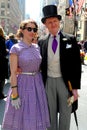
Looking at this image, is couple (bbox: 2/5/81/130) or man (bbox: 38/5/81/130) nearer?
couple (bbox: 2/5/81/130)

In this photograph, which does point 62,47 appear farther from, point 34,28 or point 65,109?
point 65,109

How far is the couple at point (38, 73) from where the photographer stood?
4.43m

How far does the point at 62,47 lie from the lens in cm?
454

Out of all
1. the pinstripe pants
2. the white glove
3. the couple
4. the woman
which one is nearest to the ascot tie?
the couple

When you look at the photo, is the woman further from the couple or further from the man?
the man

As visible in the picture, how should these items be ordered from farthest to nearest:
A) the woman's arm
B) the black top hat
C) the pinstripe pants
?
the pinstripe pants → the black top hat → the woman's arm

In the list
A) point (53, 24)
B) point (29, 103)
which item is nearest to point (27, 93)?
point (29, 103)

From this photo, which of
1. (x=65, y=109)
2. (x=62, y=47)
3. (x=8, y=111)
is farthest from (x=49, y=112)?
(x=62, y=47)

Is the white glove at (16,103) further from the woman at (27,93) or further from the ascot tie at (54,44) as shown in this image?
the ascot tie at (54,44)

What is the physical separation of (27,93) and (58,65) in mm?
482

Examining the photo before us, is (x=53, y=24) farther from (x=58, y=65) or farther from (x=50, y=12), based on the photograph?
(x=58, y=65)

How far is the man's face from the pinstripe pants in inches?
22.1

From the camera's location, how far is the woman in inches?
174

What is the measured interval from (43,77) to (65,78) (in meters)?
0.26
